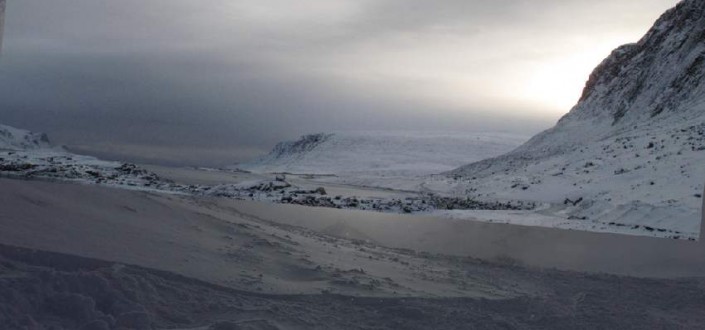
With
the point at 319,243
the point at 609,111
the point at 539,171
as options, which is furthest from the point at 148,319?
the point at 609,111

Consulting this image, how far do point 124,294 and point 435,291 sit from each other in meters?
3.27

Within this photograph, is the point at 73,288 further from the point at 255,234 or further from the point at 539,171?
the point at 539,171

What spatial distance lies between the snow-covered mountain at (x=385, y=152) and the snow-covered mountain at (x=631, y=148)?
40.8ft

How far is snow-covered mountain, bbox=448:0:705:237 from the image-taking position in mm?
19344

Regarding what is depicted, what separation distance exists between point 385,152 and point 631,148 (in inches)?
1725

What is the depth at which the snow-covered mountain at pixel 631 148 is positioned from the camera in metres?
19.3

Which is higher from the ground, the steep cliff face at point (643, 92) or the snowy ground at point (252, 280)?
the steep cliff face at point (643, 92)

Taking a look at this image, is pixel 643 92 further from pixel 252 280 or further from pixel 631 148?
pixel 252 280

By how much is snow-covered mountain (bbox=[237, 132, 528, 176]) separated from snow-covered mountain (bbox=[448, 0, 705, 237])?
1244 cm

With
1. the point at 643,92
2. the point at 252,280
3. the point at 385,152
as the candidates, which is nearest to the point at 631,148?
the point at 643,92

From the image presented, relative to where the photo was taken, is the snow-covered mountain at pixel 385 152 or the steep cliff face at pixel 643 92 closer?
the steep cliff face at pixel 643 92

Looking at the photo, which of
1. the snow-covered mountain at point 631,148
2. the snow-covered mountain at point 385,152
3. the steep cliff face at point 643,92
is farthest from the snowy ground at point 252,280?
the snow-covered mountain at point 385,152

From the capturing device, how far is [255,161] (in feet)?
282

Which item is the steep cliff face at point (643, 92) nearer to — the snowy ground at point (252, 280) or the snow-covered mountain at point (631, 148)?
the snow-covered mountain at point (631, 148)
